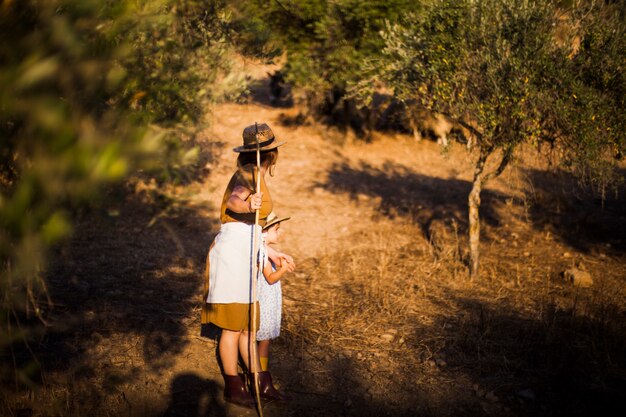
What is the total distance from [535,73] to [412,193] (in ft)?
21.3

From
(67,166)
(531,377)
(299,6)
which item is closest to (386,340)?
(531,377)

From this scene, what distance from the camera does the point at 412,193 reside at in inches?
534

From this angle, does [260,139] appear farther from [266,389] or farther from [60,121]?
[60,121]

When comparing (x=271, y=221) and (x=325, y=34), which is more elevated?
(x=325, y=34)

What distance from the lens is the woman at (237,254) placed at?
4.50 meters

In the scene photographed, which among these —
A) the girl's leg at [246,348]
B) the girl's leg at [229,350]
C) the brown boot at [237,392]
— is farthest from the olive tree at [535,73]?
the brown boot at [237,392]

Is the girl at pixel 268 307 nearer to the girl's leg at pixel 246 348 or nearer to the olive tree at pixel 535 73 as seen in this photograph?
the girl's leg at pixel 246 348

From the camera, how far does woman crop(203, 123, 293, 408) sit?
4.50 metres

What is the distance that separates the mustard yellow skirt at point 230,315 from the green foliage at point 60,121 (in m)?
1.85

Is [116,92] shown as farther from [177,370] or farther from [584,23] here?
[584,23]

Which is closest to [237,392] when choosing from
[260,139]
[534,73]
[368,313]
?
[260,139]

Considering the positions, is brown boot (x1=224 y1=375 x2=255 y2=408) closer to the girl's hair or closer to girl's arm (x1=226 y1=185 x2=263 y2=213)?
girl's arm (x1=226 y1=185 x2=263 y2=213)

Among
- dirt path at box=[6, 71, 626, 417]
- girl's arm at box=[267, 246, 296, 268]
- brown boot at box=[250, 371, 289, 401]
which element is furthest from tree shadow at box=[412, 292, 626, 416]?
girl's arm at box=[267, 246, 296, 268]

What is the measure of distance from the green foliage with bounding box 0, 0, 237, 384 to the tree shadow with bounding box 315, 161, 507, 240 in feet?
28.1
